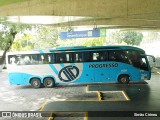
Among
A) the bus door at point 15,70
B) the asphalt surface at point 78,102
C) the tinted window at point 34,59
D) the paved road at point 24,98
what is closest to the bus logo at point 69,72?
the tinted window at point 34,59

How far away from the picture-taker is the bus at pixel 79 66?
15.6 m

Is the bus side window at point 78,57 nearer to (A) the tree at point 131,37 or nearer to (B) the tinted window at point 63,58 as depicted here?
(B) the tinted window at point 63,58

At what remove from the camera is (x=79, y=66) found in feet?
51.8

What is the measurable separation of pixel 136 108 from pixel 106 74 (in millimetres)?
6353

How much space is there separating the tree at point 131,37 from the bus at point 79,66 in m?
20.4

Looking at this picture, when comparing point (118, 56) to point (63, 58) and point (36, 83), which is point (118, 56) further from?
point (36, 83)

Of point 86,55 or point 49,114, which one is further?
point 86,55

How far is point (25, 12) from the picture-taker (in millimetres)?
11602

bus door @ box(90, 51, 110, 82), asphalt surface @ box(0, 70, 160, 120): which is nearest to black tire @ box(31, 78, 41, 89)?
asphalt surface @ box(0, 70, 160, 120)

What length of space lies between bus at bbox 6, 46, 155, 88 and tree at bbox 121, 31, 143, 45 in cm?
2036

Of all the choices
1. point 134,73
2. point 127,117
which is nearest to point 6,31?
point 134,73

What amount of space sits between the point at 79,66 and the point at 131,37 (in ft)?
76.3

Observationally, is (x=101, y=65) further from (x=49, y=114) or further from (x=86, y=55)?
(x=49, y=114)

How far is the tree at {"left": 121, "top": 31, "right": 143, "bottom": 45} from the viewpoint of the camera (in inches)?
1438
